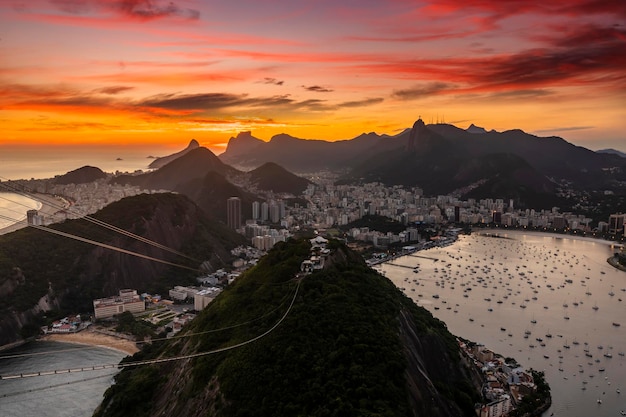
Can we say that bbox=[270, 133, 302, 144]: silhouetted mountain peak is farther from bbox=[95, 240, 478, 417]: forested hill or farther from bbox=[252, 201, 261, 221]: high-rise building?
bbox=[95, 240, 478, 417]: forested hill

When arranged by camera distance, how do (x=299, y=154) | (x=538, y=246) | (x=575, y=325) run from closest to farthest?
(x=575, y=325) < (x=538, y=246) < (x=299, y=154)

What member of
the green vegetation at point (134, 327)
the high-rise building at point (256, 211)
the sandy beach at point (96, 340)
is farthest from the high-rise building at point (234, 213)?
the sandy beach at point (96, 340)

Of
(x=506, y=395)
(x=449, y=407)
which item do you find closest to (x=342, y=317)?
(x=449, y=407)

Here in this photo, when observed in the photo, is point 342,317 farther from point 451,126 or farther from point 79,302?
point 451,126

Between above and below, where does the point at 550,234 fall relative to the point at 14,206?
below

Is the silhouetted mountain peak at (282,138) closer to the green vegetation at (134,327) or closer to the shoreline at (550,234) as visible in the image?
the shoreline at (550,234)

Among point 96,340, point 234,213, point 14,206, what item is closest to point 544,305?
point 96,340

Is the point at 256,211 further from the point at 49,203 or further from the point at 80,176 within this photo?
the point at 80,176
